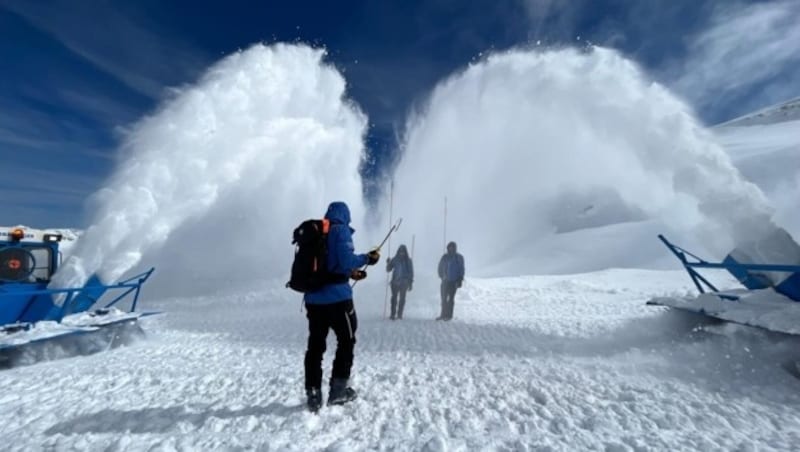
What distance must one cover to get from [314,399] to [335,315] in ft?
2.71

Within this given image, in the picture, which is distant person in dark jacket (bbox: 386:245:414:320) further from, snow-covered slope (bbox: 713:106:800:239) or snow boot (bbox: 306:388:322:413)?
snow-covered slope (bbox: 713:106:800:239)

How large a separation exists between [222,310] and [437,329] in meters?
8.96

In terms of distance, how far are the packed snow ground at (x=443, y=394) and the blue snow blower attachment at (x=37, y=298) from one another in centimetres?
63

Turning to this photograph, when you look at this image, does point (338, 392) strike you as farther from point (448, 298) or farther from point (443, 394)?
point (448, 298)

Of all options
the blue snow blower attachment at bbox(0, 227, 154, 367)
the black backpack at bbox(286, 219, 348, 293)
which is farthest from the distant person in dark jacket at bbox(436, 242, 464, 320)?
the black backpack at bbox(286, 219, 348, 293)

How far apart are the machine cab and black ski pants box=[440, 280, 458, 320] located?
8.43 m

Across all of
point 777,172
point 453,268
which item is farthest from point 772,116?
point 453,268

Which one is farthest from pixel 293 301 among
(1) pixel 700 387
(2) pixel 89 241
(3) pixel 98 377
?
(1) pixel 700 387

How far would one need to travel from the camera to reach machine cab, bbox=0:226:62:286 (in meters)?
7.35

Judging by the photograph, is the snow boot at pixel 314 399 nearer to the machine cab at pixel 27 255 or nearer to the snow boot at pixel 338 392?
the snow boot at pixel 338 392

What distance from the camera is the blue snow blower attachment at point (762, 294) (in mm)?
5172

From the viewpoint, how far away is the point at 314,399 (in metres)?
3.97

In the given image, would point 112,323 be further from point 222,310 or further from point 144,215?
point 222,310

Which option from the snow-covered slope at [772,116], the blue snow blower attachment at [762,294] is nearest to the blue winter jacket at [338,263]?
the blue snow blower attachment at [762,294]
